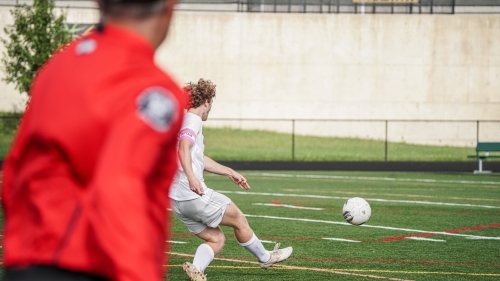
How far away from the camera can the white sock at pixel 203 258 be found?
8016 mm

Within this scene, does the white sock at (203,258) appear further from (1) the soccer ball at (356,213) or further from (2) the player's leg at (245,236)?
(1) the soccer ball at (356,213)

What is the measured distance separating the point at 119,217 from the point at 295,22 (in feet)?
123

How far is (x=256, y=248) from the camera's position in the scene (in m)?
8.50

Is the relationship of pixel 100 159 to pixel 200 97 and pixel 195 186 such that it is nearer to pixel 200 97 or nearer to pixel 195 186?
pixel 195 186

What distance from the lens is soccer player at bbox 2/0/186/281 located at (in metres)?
2.10

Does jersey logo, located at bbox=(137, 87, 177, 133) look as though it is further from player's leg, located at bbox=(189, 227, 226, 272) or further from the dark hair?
player's leg, located at bbox=(189, 227, 226, 272)

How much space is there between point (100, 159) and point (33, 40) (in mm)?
31883

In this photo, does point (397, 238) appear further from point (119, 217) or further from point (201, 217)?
point (119, 217)

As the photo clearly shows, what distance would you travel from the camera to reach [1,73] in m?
37.7

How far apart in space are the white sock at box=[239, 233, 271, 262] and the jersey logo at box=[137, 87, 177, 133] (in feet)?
20.7

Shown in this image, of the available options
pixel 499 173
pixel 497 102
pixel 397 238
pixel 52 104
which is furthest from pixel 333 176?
pixel 52 104

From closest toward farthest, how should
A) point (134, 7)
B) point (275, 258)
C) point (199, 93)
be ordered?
point (134, 7), point (199, 93), point (275, 258)

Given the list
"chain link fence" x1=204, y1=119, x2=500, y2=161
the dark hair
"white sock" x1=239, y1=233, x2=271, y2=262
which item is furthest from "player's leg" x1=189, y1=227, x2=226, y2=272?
"chain link fence" x1=204, y1=119, x2=500, y2=161

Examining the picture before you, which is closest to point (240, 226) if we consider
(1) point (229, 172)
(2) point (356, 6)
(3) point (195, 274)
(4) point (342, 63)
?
(1) point (229, 172)
